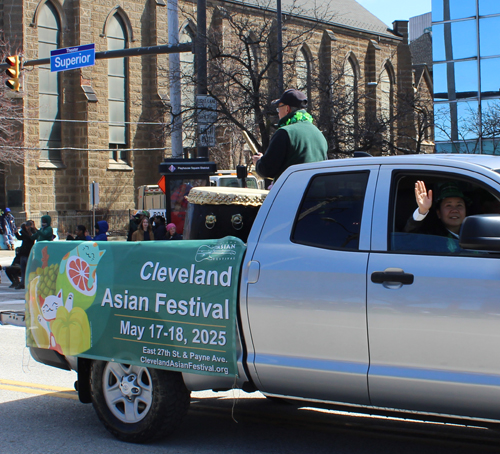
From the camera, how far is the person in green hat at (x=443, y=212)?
4074 millimetres

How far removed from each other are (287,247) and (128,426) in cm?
173

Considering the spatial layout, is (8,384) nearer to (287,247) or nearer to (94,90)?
(287,247)

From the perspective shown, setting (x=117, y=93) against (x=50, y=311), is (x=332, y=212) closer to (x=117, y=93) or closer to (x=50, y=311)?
(x=50, y=311)

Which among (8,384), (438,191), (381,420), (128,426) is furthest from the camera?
(8,384)

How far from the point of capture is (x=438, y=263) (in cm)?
384

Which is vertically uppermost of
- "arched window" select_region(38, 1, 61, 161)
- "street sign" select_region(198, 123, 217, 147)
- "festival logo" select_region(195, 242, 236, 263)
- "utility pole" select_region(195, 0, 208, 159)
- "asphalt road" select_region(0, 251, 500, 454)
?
"arched window" select_region(38, 1, 61, 161)

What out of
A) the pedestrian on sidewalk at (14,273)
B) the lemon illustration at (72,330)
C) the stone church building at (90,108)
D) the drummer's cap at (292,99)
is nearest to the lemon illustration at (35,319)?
the lemon illustration at (72,330)

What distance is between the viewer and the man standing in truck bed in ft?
18.1

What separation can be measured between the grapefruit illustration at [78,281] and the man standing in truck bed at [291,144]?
1506 millimetres

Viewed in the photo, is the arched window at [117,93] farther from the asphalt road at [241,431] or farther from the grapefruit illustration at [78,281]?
the grapefruit illustration at [78,281]

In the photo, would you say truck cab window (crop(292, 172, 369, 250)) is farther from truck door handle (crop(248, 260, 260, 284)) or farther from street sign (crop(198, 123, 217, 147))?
street sign (crop(198, 123, 217, 147))

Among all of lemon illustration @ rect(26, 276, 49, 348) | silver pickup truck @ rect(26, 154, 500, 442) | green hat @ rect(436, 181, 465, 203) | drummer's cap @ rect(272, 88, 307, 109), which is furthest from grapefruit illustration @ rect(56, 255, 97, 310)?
green hat @ rect(436, 181, 465, 203)

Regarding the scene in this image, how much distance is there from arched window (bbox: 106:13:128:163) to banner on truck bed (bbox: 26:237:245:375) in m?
34.5

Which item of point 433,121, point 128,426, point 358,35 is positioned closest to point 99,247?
point 128,426
